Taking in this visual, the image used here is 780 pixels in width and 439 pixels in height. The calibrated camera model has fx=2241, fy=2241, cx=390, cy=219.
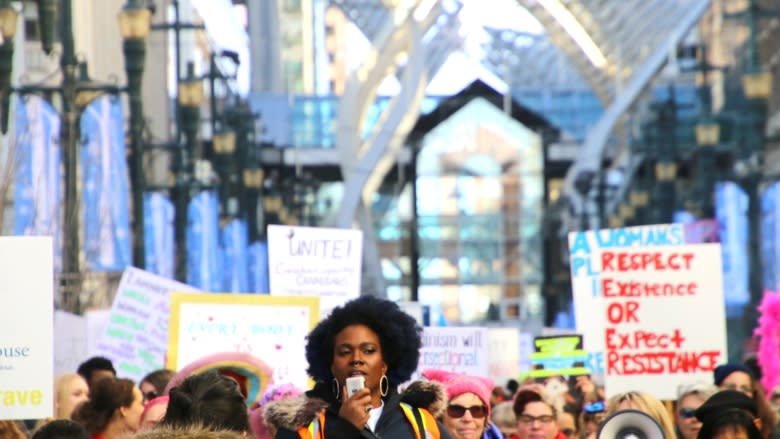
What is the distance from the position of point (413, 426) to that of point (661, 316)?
6519mm

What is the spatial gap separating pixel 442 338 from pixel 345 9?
237ft

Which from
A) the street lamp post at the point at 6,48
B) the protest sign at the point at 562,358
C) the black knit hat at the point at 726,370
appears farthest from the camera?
the street lamp post at the point at 6,48

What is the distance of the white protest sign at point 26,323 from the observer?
29.7ft

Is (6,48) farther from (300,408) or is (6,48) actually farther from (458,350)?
(300,408)

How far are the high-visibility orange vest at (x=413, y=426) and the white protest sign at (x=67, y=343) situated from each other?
10.3m

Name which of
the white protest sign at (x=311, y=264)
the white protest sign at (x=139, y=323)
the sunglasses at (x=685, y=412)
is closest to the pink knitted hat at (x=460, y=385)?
the sunglasses at (x=685, y=412)

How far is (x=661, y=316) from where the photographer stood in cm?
1280

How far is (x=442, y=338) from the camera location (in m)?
15.4

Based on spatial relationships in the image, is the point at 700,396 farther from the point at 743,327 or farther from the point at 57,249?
the point at 743,327

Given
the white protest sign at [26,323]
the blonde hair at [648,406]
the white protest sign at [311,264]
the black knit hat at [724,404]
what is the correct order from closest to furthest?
1. the black knit hat at [724,404]
2. the white protest sign at [26,323]
3. the blonde hair at [648,406]
4. the white protest sign at [311,264]

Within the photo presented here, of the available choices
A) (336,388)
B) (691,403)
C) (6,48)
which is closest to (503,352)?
(6,48)

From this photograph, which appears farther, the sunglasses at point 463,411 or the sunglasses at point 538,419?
the sunglasses at point 538,419

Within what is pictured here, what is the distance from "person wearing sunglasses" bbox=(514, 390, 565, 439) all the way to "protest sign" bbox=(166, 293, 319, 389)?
2.12 m

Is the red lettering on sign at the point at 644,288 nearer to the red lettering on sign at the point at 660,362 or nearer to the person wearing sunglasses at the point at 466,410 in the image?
the red lettering on sign at the point at 660,362
